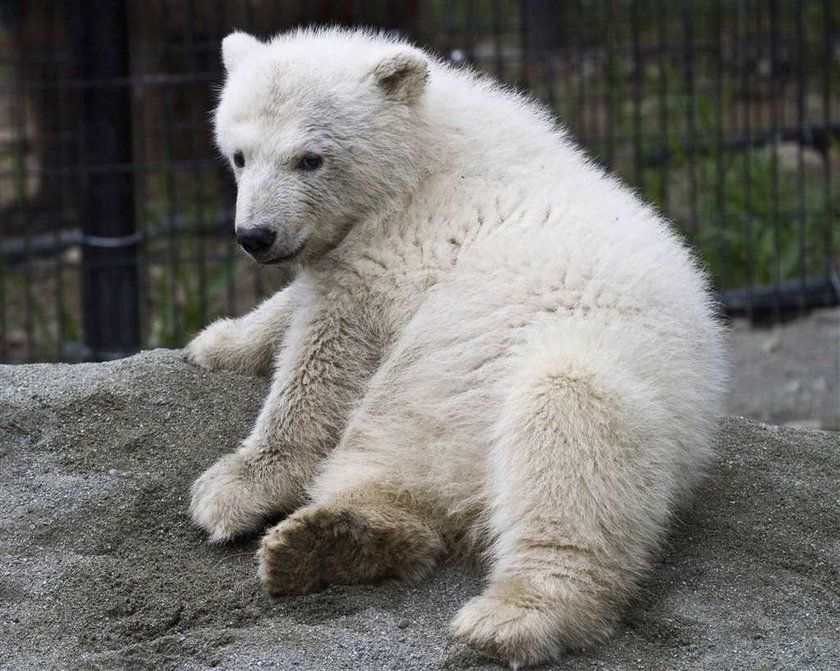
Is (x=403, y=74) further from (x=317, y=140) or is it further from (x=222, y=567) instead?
(x=222, y=567)

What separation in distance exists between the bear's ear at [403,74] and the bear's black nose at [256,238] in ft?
2.25

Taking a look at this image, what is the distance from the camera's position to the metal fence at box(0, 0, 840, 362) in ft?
25.2

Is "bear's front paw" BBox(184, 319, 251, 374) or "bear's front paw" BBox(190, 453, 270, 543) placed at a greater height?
"bear's front paw" BBox(184, 319, 251, 374)

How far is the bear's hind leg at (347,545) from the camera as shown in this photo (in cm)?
358

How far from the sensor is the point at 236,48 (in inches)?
189

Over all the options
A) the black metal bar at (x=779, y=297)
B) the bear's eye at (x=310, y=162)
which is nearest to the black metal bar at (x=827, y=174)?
the black metal bar at (x=779, y=297)

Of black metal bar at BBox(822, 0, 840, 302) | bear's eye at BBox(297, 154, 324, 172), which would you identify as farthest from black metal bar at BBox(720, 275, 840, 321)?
bear's eye at BBox(297, 154, 324, 172)

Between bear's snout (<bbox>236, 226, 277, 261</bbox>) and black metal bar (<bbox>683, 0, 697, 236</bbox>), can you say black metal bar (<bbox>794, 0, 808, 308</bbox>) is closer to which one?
black metal bar (<bbox>683, 0, 697, 236</bbox>)

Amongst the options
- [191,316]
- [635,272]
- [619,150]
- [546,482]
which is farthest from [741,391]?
[546,482]

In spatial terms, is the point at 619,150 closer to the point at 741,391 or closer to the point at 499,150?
the point at 741,391

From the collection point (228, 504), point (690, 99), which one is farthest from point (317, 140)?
point (690, 99)

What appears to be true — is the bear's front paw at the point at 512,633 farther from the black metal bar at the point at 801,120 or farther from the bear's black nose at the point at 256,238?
the black metal bar at the point at 801,120

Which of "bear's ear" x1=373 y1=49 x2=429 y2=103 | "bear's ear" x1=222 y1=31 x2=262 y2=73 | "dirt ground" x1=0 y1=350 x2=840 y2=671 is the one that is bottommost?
"dirt ground" x1=0 y1=350 x2=840 y2=671

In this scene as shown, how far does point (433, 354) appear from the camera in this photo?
4008mm
